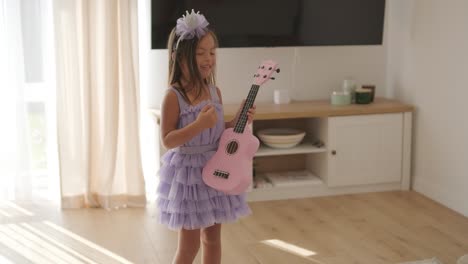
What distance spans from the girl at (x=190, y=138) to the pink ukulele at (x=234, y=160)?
3 centimetres

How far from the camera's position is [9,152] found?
3756 millimetres

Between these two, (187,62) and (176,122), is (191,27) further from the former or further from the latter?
(176,122)

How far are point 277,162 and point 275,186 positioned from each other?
1.10 ft

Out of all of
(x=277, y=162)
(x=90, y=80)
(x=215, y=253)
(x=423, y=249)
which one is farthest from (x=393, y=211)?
(x=90, y=80)

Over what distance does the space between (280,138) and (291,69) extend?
578 mm

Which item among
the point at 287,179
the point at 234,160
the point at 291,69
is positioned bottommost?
the point at 287,179

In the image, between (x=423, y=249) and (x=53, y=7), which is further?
(x=53, y=7)

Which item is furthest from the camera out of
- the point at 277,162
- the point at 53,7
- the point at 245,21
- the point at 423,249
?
the point at 277,162

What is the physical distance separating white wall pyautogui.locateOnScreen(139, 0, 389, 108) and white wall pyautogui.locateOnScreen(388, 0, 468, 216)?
21 cm

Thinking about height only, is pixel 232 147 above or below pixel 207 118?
below

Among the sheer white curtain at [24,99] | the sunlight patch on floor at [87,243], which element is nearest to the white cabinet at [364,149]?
the sunlight patch on floor at [87,243]

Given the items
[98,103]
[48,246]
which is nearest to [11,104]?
[98,103]

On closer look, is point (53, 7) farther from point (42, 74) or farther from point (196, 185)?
point (196, 185)

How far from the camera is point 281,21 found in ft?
12.8
